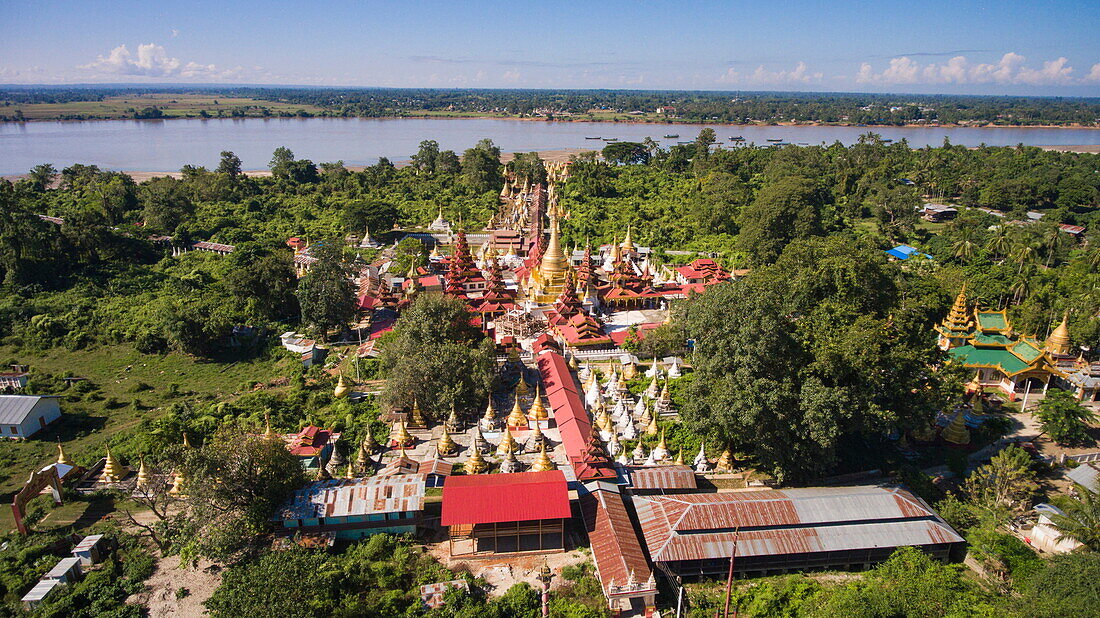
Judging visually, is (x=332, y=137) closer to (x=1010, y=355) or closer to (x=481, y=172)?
(x=481, y=172)

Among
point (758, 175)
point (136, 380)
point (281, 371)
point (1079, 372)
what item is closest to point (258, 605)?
point (281, 371)

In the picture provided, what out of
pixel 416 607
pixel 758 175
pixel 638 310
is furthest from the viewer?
pixel 758 175

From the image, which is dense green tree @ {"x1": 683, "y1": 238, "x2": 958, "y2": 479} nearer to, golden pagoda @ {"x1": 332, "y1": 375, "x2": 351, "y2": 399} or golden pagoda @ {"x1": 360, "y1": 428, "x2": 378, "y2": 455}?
golden pagoda @ {"x1": 360, "y1": 428, "x2": 378, "y2": 455}

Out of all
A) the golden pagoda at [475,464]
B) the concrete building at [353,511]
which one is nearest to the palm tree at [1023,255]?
the golden pagoda at [475,464]

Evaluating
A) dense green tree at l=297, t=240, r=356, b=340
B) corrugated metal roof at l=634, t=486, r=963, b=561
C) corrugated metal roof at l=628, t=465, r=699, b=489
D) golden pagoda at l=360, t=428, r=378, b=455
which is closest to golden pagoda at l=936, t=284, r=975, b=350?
corrugated metal roof at l=634, t=486, r=963, b=561

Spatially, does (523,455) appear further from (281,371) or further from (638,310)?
(638,310)

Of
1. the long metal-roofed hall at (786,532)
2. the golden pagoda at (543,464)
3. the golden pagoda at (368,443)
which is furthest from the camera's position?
the golden pagoda at (368,443)

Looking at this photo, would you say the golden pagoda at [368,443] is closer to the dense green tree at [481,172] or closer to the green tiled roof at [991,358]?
the green tiled roof at [991,358]
